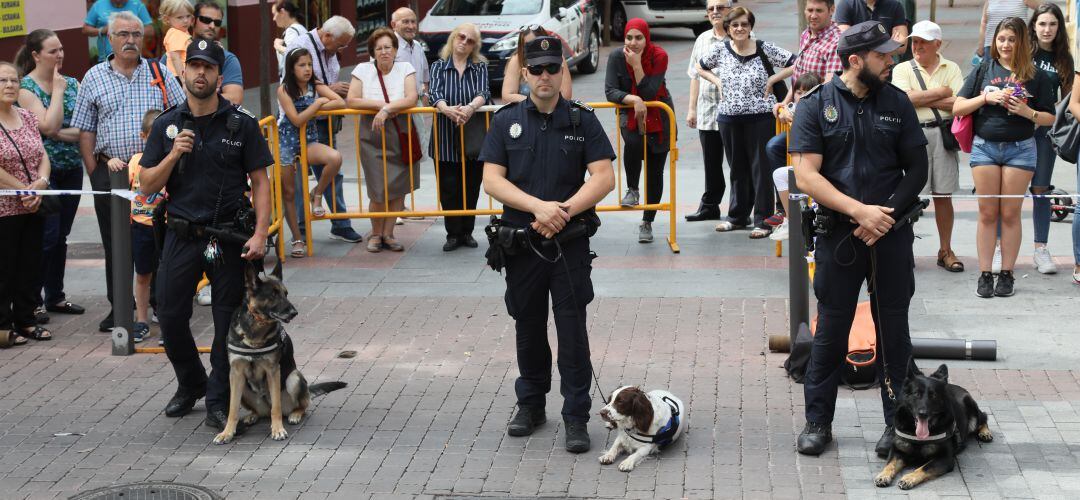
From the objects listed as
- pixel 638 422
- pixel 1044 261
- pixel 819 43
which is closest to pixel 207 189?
pixel 638 422

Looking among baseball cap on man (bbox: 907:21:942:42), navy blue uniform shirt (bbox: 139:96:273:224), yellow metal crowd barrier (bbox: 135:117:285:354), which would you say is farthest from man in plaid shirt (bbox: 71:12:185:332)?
baseball cap on man (bbox: 907:21:942:42)

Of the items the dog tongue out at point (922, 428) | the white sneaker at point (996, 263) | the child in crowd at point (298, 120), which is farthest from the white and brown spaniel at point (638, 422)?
the child in crowd at point (298, 120)

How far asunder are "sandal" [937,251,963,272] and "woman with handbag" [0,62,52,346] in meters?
6.35

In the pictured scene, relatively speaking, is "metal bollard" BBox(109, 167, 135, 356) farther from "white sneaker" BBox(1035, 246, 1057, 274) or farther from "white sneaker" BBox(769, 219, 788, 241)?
"white sneaker" BBox(1035, 246, 1057, 274)

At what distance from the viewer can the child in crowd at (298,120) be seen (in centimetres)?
1091

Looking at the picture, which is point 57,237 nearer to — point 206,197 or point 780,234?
point 206,197

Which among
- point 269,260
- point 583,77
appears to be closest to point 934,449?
point 269,260

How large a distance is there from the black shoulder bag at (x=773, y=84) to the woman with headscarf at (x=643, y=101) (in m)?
0.81

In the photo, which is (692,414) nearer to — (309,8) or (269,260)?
(269,260)

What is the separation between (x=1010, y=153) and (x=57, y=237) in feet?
21.8

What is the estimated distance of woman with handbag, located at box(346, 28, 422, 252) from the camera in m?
11.2

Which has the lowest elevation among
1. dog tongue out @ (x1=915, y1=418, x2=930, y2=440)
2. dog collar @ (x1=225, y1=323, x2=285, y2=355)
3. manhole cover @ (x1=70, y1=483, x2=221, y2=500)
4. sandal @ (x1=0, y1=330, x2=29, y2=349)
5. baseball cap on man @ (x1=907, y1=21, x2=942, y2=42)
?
manhole cover @ (x1=70, y1=483, x2=221, y2=500)

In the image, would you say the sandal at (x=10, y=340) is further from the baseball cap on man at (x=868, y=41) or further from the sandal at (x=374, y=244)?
the baseball cap on man at (x=868, y=41)

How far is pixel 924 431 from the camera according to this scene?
19.8 feet
